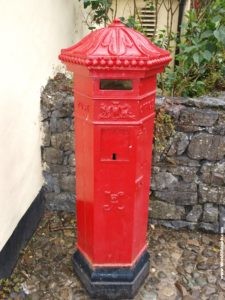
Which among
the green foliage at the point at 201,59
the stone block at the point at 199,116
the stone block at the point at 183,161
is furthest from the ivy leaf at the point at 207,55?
the stone block at the point at 183,161

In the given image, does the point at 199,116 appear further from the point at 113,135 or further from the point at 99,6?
the point at 99,6

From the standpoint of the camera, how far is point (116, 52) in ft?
6.34

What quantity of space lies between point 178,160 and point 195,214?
56 centimetres

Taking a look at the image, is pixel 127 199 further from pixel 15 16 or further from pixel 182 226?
pixel 15 16

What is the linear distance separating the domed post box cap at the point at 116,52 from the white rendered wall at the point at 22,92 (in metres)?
0.57

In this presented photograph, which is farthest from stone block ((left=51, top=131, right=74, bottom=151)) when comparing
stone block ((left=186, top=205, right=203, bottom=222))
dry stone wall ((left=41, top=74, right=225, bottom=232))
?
stone block ((left=186, top=205, right=203, bottom=222))

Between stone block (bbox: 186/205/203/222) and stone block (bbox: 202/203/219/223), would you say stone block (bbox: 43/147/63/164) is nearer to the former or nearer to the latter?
stone block (bbox: 186/205/203/222)

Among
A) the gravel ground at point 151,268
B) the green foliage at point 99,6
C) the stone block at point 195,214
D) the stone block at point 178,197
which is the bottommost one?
the gravel ground at point 151,268

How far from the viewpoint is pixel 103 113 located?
6.70 feet

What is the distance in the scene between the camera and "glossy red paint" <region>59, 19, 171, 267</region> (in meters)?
1.96

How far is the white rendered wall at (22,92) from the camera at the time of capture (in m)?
2.44

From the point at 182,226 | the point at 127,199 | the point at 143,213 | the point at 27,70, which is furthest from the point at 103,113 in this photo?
the point at 182,226

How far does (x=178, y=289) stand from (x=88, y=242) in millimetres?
784

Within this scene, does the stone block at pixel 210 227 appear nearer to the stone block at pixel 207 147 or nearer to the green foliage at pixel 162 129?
the stone block at pixel 207 147
